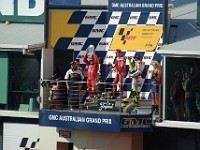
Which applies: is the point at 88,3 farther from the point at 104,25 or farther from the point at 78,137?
the point at 78,137

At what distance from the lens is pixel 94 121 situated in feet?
94.2

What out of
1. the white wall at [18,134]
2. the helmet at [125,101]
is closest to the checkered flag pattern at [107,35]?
the helmet at [125,101]

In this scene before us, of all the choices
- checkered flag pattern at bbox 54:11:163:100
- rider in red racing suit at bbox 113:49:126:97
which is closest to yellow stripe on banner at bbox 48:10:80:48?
checkered flag pattern at bbox 54:11:163:100

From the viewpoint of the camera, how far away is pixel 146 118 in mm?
28453

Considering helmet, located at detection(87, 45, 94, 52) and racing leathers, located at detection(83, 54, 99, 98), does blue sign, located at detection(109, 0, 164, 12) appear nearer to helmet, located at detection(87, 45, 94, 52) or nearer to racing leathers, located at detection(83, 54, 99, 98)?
helmet, located at detection(87, 45, 94, 52)

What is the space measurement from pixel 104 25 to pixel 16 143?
4782 mm

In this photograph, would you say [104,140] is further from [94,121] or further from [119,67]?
[119,67]

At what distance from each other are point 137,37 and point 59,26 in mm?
2614

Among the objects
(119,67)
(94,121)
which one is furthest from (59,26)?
(94,121)

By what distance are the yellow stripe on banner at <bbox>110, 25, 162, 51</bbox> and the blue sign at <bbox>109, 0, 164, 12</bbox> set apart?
1.67ft

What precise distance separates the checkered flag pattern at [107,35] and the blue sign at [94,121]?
52.5 inches

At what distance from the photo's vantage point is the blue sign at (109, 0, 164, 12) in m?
29.8

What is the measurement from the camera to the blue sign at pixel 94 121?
2831 cm

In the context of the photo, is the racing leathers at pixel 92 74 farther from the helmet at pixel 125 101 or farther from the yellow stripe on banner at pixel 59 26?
the yellow stripe on banner at pixel 59 26
